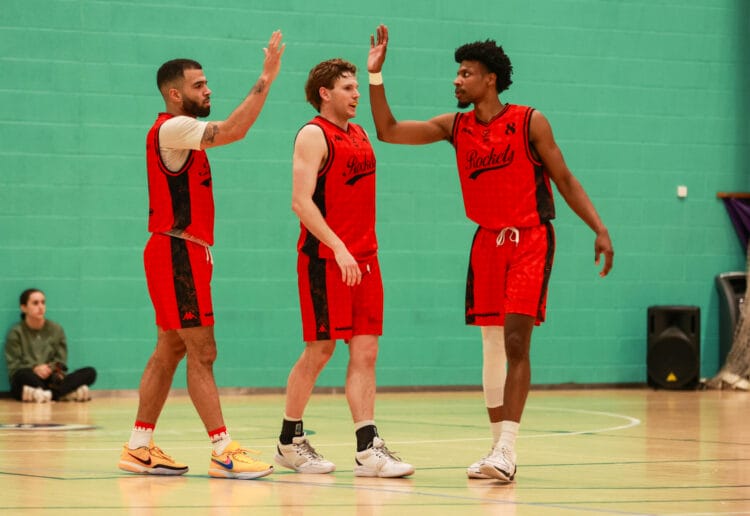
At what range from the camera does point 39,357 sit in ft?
39.0

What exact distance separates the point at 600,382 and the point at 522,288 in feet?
25.9

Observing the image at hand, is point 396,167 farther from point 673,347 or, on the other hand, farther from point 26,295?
point 26,295

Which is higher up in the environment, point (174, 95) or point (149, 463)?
point (174, 95)

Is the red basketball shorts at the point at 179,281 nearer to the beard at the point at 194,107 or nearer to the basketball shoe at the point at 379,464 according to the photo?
the beard at the point at 194,107

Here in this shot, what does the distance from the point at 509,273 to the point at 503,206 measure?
316 millimetres

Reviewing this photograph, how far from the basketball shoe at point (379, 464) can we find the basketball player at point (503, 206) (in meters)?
0.31

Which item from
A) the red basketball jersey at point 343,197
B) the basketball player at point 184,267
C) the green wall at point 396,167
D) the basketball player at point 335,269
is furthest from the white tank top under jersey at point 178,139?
the green wall at point 396,167

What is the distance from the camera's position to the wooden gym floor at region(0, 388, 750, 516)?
5.28 meters

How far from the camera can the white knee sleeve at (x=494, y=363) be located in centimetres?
660

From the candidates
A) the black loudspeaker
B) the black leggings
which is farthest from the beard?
the black loudspeaker

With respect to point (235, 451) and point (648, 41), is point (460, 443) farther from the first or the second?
point (648, 41)

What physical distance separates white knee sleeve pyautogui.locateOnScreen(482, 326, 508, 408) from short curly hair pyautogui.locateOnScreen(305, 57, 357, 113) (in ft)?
4.47

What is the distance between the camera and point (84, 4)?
40.0 feet

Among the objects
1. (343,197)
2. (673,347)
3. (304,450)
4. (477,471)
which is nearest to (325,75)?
(343,197)
